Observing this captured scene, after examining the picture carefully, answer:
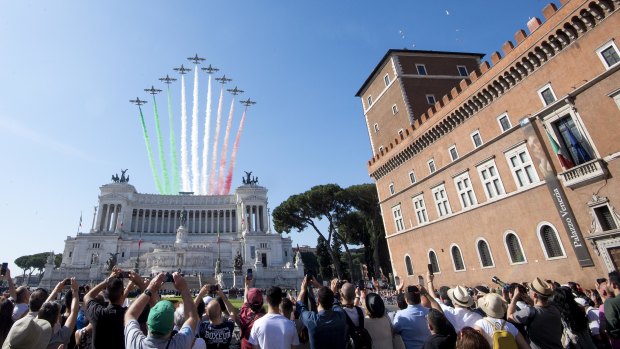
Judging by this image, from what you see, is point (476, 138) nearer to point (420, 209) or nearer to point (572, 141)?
point (572, 141)

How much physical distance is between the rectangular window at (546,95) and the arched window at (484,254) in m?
9.75

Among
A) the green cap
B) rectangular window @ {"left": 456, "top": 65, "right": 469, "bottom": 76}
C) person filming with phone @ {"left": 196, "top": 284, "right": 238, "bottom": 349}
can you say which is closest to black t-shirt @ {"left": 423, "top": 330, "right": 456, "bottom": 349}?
person filming with phone @ {"left": 196, "top": 284, "right": 238, "bottom": 349}

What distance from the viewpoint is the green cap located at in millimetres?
3250

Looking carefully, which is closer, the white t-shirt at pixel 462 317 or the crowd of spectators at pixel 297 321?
the crowd of spectators at pixel 297 321

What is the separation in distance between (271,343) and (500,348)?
275 cm

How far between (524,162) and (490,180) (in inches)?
101

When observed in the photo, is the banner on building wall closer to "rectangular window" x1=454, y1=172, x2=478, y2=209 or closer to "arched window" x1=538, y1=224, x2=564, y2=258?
"arched window" x1=538, y1=224, x2=564, y2=258

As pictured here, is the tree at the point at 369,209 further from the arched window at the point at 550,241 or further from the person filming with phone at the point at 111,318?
the person filming with phone at the point at 111,318

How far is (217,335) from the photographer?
479 centimetres

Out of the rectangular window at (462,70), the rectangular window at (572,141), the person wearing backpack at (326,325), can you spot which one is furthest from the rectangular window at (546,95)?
the person wearing backpack at (326,325)

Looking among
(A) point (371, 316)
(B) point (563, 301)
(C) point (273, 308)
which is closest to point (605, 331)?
(B) point (563, 301)

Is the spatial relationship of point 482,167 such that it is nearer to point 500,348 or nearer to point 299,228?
A: point 500,348

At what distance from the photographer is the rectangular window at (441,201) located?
85.1 feet

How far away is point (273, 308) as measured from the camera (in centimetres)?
466
